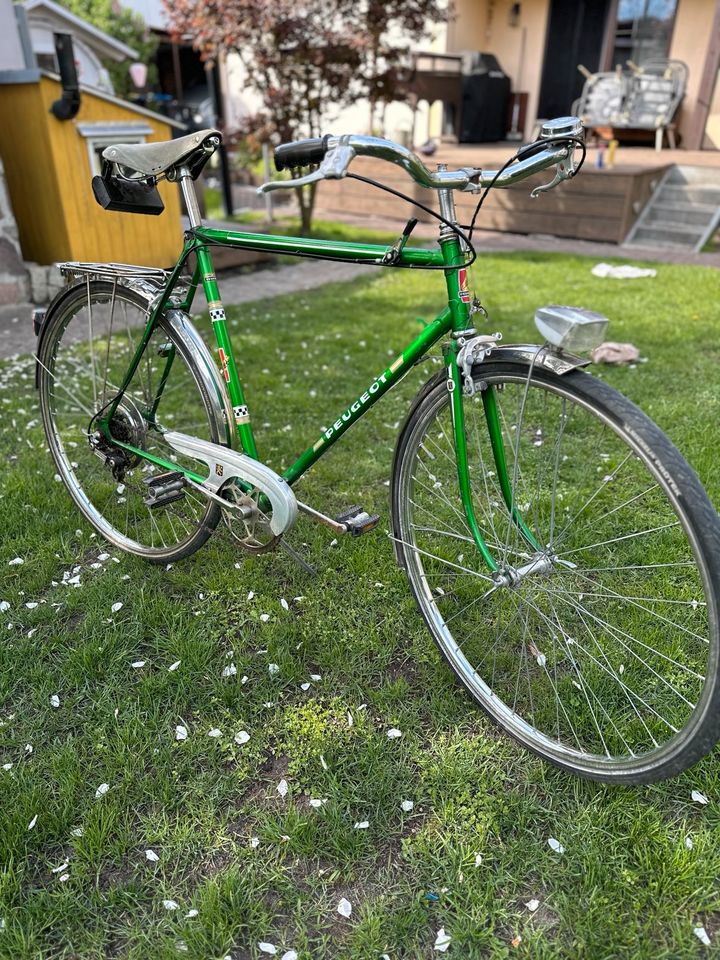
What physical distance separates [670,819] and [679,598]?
0.80 m

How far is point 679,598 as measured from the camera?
222 cm

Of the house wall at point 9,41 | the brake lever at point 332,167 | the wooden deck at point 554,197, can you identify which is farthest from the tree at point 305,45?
the brake lever at point 332,167

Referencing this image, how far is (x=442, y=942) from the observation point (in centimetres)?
137

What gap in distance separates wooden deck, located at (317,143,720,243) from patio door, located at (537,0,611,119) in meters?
2.20

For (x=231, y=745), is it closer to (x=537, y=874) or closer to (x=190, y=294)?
(x=537, y=874)

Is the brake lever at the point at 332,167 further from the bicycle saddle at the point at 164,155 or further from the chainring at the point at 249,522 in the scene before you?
the chainring at the point at 249,522

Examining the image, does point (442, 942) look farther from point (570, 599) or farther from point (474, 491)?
point (474, 491)

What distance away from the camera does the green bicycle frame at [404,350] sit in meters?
1.62

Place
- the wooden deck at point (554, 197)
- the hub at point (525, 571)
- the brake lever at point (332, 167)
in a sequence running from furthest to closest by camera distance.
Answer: the wooden deck at point (554, 197) < the hub at point (525, 571) < the brake lever at point (332, 167)

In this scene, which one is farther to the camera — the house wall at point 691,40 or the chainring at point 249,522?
the house wall at point 691,40

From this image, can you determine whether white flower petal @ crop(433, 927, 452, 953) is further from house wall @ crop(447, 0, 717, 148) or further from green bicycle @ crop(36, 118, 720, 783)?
house wall @ crop(447, 0, 717, 148)

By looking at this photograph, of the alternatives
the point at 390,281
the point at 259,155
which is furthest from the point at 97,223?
the point at 259,155

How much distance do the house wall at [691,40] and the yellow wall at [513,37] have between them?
6.64 ft

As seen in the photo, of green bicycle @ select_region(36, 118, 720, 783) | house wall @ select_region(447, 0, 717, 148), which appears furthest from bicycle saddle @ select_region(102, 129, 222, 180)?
house wall @ select_region(447, 0, 717, 148)
